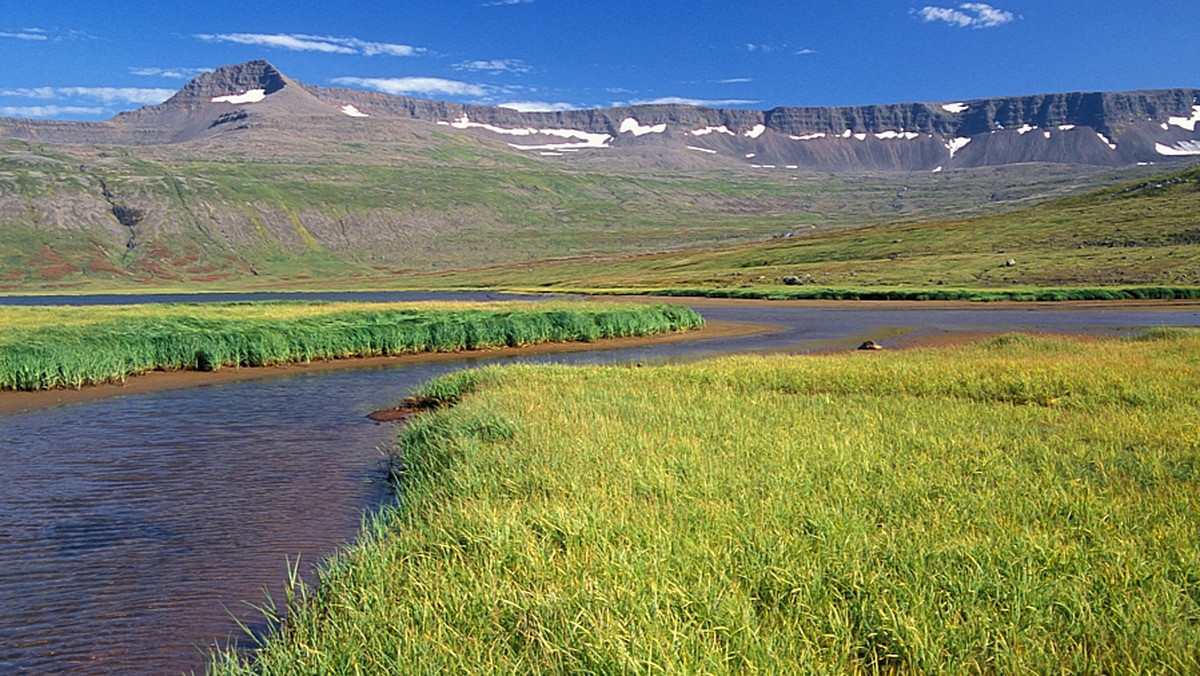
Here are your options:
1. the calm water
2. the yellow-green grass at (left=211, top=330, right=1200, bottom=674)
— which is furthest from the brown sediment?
the yellow-green grass at (left=211, top=330, right=1200, bottom=674)

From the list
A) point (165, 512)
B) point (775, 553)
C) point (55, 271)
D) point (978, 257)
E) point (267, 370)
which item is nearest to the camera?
point (775, 553)

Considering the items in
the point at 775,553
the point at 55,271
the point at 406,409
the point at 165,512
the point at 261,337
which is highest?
the point at 775,553

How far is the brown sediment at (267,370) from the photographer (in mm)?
24516

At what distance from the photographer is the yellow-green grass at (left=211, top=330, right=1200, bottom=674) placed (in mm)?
5375

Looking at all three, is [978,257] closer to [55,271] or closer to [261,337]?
[261,337]

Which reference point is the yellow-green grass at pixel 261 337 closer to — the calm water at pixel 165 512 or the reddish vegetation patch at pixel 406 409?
the calm water at pixel 165 512

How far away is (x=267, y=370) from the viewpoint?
3156 cm

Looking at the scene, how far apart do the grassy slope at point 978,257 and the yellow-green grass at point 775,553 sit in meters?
68.0

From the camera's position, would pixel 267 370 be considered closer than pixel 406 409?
No

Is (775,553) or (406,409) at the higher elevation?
(775,553)

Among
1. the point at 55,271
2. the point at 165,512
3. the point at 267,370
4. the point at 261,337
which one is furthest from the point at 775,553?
the point at 55,271

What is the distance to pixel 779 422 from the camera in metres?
14.0

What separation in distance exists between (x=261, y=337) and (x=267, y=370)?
87.4 inches

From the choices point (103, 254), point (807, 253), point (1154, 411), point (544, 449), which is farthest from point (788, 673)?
point (103, 254)
